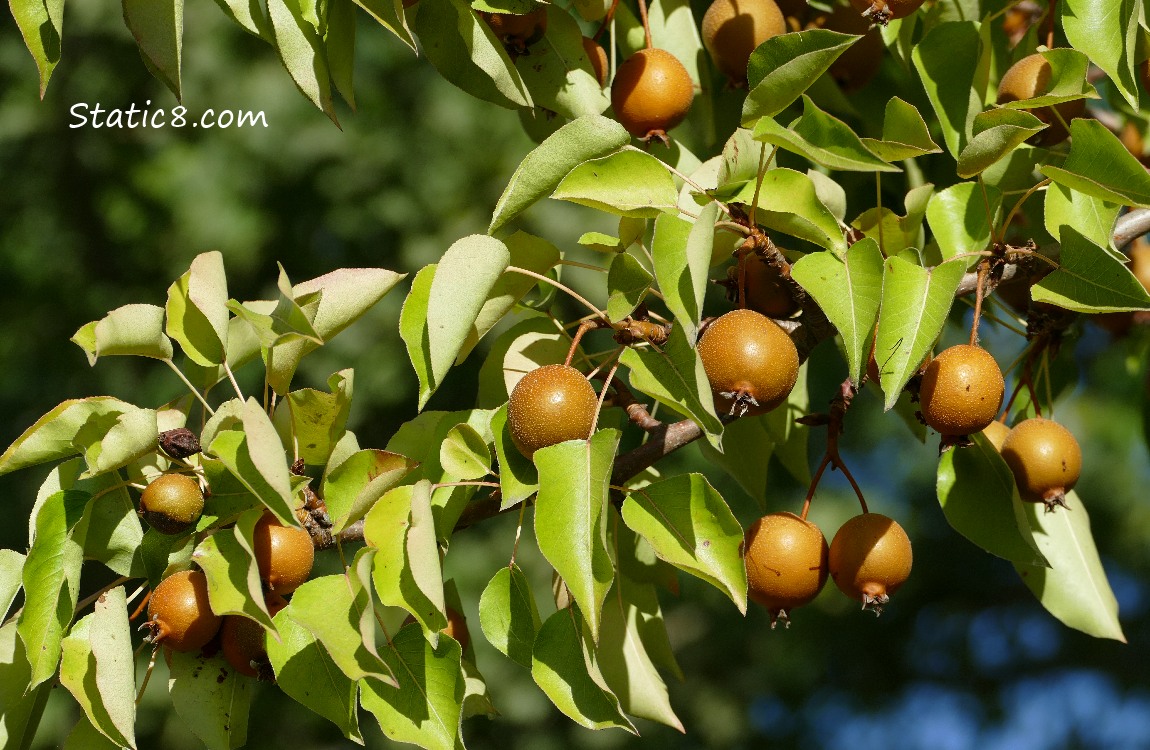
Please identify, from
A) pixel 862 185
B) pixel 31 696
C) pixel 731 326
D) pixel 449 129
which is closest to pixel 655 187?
pixel 731 326

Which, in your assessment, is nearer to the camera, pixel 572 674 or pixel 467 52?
pixel 572 674

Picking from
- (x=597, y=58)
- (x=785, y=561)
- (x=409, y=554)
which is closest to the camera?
(x=409, y=554)

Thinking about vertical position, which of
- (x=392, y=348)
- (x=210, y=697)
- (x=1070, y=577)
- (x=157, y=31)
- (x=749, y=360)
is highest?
(x=157, y=31)

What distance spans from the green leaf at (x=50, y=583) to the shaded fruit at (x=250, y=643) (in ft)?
0.59

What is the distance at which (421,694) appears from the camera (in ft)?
3.96

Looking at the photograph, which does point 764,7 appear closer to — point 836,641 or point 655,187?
point 655,187

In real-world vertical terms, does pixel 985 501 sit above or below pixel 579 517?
below

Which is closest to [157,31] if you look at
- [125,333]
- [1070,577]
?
[125,333]

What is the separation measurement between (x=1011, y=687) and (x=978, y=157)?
457cm

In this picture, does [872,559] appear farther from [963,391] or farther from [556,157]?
[556,157]

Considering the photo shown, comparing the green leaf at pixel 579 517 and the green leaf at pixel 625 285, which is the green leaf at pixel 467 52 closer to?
the green leaf at pixel 625 285

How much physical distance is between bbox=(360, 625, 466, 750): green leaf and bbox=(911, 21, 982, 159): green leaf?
0.90 meters

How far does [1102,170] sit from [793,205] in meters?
0.32

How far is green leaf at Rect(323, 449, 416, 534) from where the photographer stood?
1.27m
